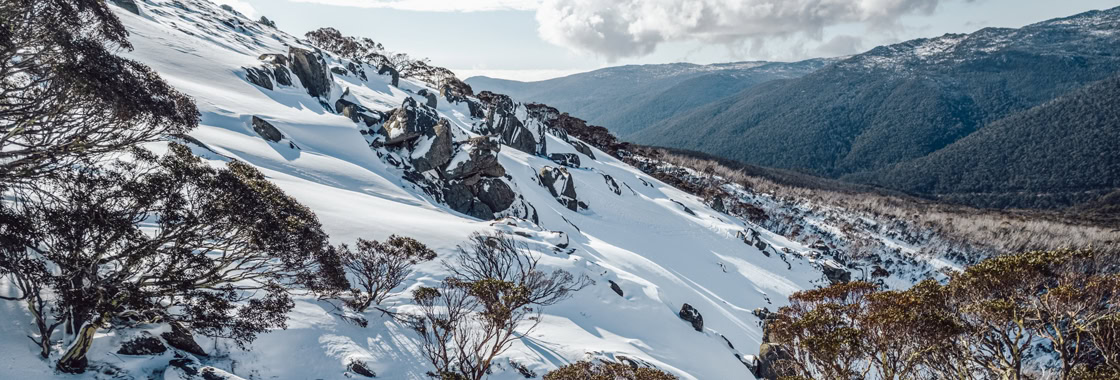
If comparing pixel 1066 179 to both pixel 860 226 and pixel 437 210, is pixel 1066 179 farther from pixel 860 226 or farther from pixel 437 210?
pixel 437 210

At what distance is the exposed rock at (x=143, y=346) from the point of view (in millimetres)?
9367

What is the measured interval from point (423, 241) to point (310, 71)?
34.4 meters

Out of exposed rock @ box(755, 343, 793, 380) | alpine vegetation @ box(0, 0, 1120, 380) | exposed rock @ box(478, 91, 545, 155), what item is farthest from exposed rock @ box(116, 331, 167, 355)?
exposed rock @ box(478, 91, 545, 155)

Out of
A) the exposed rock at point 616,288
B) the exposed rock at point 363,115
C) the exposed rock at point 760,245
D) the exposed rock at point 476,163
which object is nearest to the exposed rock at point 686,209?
the exposed rock at point 760,245

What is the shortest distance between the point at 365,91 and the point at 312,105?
15.2 meters

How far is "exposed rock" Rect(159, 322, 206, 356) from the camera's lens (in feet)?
33.1

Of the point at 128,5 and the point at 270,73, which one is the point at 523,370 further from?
the point at 128,5

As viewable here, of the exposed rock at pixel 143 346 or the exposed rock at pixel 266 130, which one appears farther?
the exposed rock at pixel 266 130

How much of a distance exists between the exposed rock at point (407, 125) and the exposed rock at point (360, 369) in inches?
1023

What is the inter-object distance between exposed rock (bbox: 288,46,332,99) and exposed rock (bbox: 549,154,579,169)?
92.5 feet

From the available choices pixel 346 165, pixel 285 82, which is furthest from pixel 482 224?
pixel 285 82

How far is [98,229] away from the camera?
8.05m

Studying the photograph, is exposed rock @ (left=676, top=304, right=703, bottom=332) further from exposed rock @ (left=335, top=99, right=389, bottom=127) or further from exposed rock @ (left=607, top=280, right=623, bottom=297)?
exposed rock @ (left=335, top=99, right=389, bottom=127)

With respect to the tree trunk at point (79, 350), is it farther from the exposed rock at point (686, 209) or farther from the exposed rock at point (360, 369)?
the exposed rock at point (686, 209)
